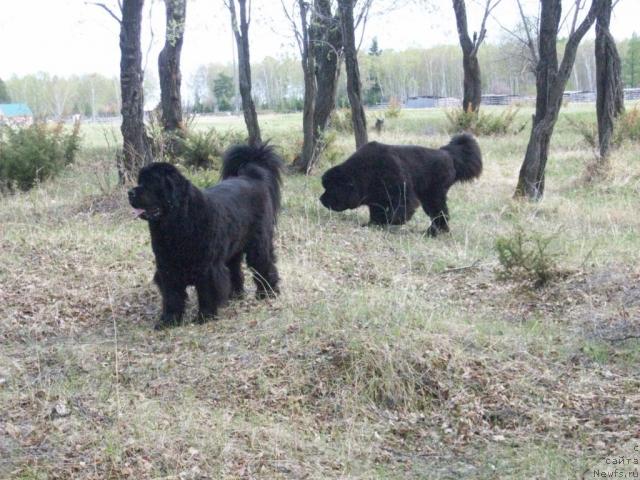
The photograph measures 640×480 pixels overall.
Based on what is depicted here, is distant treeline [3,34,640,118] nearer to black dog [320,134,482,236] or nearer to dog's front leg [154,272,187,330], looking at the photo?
black dog [320,134,482,236]

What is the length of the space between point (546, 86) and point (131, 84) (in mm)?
7705

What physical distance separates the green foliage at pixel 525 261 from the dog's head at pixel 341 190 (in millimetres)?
4421

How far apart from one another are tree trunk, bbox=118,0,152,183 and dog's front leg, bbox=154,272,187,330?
6.51 meters

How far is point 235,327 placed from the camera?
7.96 metres

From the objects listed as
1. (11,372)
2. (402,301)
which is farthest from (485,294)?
(11,372)

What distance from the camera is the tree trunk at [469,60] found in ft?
95.5

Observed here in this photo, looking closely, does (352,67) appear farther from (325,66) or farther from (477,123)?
(477,123)

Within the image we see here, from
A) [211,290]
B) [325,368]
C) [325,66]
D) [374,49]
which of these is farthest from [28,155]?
[374,49]

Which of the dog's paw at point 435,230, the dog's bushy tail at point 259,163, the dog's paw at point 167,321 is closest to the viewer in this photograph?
the dog's paw at point 167,321

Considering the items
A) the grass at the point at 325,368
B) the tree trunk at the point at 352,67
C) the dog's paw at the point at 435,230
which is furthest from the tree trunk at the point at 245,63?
the grass at the point at 325,368

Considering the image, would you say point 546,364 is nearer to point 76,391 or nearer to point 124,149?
point 76,391

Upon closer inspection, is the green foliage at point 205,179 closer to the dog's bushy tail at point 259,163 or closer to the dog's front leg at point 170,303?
the dog's bushy tail at point 259,163

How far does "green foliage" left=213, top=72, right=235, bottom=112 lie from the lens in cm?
8281

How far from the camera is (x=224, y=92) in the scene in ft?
277
